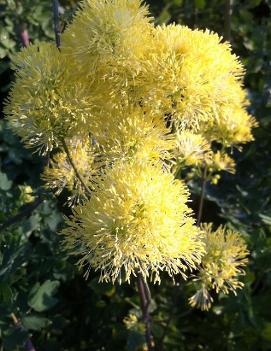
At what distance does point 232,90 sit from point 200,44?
0.37 feet

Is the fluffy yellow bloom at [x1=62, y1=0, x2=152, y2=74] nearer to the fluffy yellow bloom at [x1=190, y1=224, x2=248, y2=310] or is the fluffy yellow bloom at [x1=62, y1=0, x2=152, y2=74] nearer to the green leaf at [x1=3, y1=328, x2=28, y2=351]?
the fluffy yellow bloom at [x1=190, y1=224, x2=248, y2=310]

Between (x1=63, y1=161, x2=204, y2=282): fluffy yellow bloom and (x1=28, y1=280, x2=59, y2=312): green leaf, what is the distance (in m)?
0.48

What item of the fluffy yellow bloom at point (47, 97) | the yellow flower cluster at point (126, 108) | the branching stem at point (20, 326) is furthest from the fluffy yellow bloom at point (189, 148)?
the branching stem at point (20, 326)

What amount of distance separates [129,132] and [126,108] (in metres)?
0.05

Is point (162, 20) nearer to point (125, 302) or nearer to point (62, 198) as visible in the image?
point (62, 198)

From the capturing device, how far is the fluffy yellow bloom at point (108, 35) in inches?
36.9

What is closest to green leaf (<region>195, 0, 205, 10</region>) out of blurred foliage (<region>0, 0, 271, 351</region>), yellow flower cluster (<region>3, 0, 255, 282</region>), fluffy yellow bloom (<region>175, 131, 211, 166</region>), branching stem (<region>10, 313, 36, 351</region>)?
blurred foliage (<region>0, 0, 271, 351</region>)

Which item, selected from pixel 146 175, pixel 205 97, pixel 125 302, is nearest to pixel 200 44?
pixel 205 97

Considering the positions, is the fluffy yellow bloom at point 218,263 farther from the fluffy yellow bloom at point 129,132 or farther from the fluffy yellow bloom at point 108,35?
the fluffy yellow bloom at point 108,35

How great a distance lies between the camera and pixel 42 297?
140 centimetres

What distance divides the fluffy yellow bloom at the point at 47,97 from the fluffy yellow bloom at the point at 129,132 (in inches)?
1.4

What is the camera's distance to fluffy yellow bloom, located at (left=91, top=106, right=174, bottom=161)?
988mm

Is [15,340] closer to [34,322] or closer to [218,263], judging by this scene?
[34,322]

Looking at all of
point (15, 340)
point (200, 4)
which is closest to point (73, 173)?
point (15, 340)
